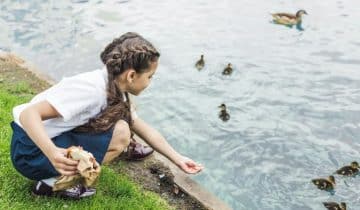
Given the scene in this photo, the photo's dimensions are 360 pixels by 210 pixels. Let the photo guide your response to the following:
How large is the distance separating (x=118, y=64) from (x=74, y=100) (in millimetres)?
414

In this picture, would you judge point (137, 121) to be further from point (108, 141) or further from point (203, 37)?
point (203, 37)

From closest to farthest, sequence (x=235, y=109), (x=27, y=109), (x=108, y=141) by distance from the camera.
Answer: (x=27, y=109) → (x=108, y=141) → (x=235, y=109)

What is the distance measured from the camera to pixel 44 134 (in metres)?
3.96

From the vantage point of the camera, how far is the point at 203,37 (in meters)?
11.3

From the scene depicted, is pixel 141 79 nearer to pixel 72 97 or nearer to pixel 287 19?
pixel 72 97

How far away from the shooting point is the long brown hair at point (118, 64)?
4172 mm

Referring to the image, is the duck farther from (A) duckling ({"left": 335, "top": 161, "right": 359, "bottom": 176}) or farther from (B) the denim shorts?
(B) the denim shorts

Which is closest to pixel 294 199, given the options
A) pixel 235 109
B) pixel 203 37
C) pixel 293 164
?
pixel 293 164

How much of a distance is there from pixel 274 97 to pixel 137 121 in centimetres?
423

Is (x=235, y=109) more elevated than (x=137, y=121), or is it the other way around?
(x=137, y=121)

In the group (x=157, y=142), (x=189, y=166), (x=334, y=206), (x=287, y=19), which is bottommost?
(x=334, y=206)

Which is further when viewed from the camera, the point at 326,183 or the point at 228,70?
the point at 228,70

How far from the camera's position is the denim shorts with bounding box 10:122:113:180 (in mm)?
4398

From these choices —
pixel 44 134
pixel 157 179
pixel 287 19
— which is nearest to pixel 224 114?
pixel 157 179
